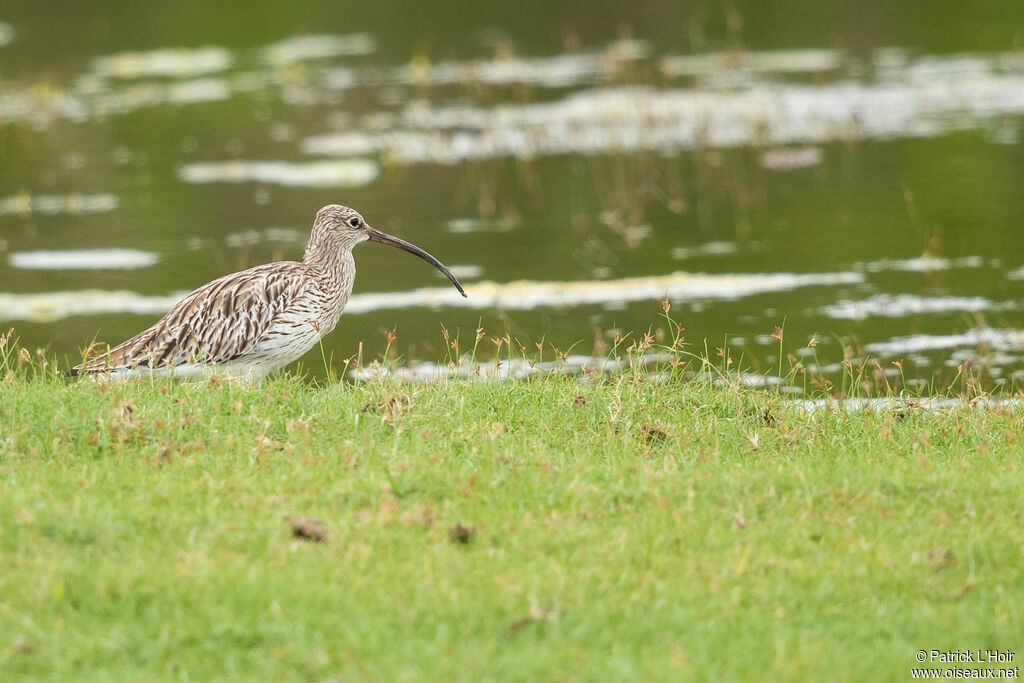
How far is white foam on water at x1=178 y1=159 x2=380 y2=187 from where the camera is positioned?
22.5 meters

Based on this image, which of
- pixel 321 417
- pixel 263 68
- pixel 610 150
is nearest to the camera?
pixel 321 417

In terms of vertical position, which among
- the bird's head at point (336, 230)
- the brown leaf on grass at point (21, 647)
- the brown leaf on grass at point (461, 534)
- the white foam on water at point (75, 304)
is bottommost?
the brown leaf on grass at point (21, 647)

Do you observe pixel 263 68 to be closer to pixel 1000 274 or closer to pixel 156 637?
pixel 1000 274

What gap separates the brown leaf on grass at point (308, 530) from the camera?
6.77m

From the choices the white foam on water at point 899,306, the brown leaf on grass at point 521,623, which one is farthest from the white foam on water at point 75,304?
the brown leaf on grass at point 521,623

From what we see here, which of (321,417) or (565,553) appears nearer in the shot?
(565,553)

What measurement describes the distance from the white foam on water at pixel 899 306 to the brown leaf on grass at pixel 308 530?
8742 millimetres

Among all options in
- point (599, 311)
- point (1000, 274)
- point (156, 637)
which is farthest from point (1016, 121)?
point (156, 637)

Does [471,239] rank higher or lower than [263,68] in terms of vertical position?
lower

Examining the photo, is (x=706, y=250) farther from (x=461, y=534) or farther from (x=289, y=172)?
(x=461, y=534)

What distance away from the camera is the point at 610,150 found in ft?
74.8

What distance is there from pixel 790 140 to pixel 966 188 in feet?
12.6

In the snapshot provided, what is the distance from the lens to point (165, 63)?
33562mm

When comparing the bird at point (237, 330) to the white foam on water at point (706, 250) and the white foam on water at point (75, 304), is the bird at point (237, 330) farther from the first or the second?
the white foam on water at point (706, 250)
